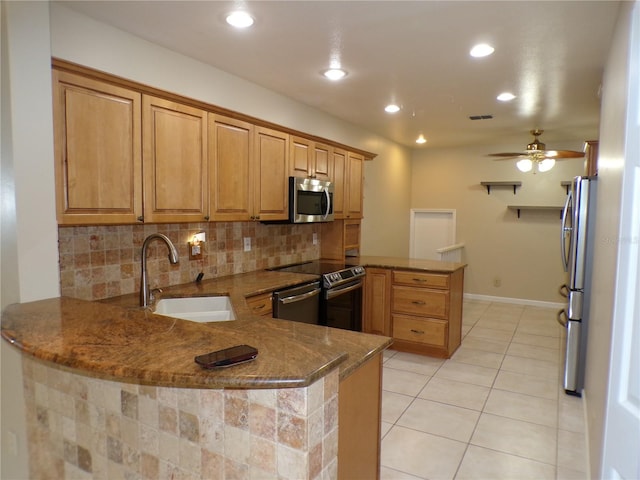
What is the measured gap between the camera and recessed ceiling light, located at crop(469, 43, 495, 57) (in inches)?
102

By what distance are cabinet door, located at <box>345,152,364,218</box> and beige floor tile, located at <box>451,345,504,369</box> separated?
1.87 meters

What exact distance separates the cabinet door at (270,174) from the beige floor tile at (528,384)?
240cm

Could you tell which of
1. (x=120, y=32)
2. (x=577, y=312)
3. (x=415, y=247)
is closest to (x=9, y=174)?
(x=120, y=32)

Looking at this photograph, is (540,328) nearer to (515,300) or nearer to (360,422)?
(515,300)

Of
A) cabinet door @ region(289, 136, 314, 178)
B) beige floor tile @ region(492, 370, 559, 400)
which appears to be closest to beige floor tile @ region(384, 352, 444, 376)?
beige floor tile @ region(492, 370, 559, 400)

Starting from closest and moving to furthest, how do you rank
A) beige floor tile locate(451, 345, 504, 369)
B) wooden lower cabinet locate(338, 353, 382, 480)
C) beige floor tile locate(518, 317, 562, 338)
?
wooden lower cabinet locate(338, 353, 382, 480), beige floor tile locate(451, 345, 504, 369), beige floor tile locate(518, 317, 562, 338)

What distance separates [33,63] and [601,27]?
2.98 meters

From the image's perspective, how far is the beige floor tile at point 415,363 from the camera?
12.6 ft

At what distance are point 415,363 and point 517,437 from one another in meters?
1.35

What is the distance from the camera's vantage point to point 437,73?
3.11m

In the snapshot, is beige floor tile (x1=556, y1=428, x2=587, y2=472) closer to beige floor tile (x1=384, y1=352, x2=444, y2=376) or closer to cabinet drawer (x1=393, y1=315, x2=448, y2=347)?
beige floor tile (x1=384, y1=352, x2=444, y2=376)

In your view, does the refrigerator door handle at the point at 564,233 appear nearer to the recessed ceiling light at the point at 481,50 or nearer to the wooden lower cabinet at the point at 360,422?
the recessed ceiling light at the point at 481,50

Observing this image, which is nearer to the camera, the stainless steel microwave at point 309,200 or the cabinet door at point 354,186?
the stainless steel microwave at point 309,200

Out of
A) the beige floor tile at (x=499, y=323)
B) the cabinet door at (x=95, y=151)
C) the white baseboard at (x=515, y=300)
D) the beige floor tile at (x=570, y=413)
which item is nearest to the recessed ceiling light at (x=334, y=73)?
the cabinet door at (x=95, y=151)
